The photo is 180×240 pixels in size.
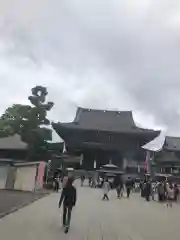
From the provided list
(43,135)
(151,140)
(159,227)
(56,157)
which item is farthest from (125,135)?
(159,227)

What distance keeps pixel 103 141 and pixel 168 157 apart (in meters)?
13.2

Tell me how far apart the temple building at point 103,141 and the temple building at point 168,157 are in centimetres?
409

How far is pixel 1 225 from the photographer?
35.1 ft

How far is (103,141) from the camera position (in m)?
62.7

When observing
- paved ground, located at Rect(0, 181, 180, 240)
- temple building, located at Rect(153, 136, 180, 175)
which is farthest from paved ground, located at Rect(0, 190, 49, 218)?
temple building, located at Rect(153, 136, 180, 175)

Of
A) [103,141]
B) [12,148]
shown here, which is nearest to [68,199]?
[12,148]

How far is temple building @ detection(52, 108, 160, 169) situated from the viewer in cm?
6041

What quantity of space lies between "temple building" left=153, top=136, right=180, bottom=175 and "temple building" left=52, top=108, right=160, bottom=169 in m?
4.09

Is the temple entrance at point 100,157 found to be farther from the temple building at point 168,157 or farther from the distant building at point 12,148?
the distant building at point 12,148

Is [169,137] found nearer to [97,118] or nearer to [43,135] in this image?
[97,118]

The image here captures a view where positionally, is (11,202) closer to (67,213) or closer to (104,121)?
(67,213)

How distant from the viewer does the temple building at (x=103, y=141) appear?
60.4 metres

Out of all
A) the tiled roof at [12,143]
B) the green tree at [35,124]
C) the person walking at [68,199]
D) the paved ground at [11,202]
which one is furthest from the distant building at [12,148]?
the person walking at [68,199]

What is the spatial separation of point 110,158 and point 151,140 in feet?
25.0
